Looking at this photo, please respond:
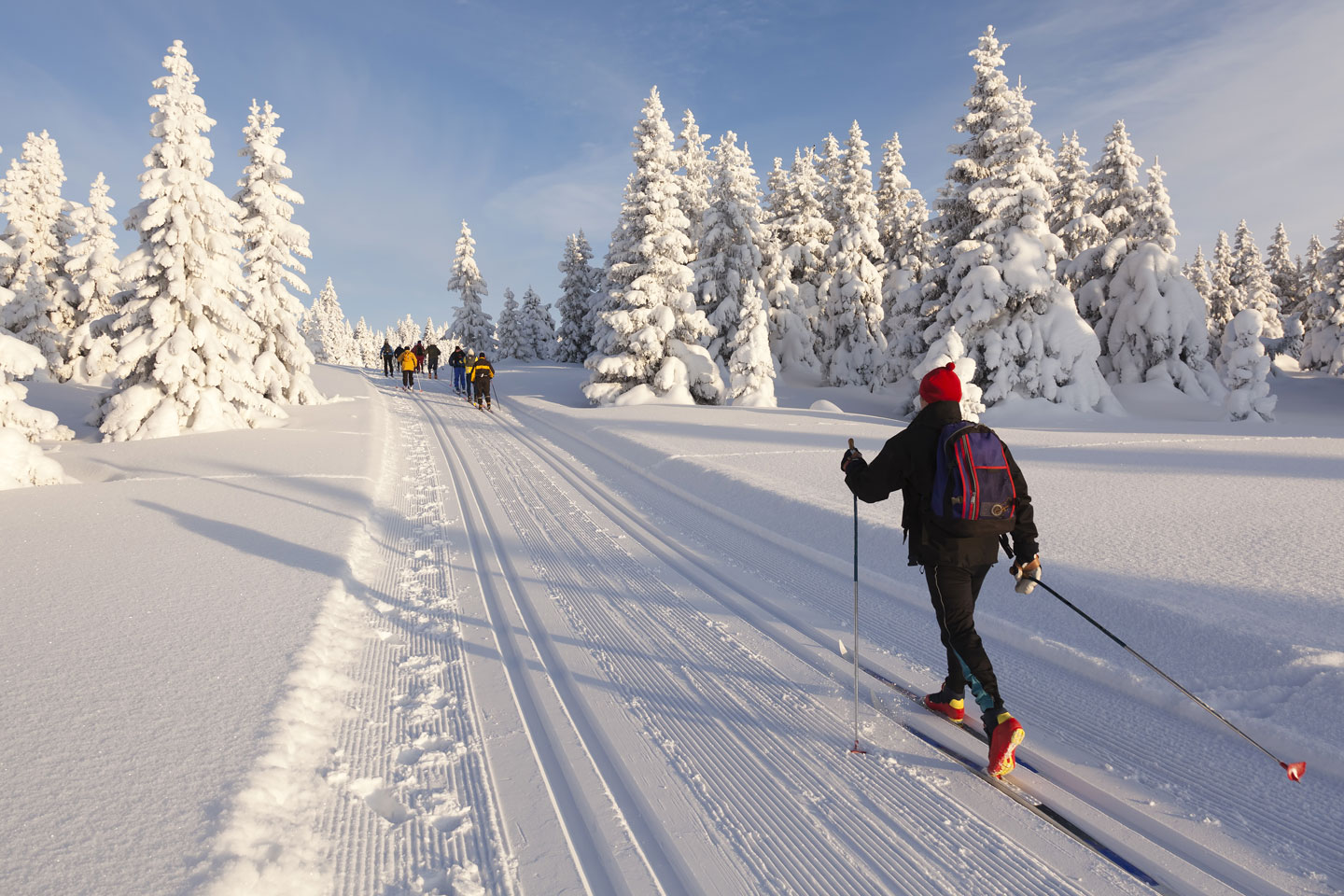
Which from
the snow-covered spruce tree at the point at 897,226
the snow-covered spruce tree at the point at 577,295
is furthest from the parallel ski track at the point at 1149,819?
the snow-covered spruce tree at the point at 577,295

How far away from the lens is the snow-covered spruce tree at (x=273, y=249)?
75.4 ft

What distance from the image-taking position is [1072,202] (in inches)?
1375

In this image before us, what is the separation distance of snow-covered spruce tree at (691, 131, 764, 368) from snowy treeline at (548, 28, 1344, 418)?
101 mm

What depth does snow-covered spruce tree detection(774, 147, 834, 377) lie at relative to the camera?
36188mm

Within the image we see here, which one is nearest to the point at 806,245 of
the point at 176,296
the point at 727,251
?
the point at 727,251

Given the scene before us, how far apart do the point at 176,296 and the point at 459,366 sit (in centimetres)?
1309

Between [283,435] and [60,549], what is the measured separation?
30.5ft

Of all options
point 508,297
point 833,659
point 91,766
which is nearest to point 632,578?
point 833,659

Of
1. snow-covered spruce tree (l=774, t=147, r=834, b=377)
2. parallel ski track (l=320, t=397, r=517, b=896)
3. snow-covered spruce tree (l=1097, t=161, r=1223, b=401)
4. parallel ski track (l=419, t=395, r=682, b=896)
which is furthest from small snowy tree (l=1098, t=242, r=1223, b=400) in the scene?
parallel ski track (l=320, t=397, r=517, b=896)

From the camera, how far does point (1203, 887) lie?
8.42 ft

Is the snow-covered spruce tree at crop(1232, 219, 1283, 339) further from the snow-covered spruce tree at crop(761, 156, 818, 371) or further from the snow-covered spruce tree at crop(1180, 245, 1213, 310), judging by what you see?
the snow-covered spruce tree at crop(761, 156, 818, 371)

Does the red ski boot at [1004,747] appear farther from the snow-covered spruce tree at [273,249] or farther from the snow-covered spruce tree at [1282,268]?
the snow-covered spruce tree at [1282,268]

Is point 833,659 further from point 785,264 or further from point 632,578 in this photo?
point 785,264

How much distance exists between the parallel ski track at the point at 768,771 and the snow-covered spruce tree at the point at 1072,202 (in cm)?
3526
